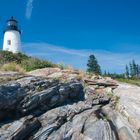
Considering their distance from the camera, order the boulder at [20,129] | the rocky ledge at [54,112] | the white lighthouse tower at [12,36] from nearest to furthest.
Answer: the boulder at [20,129], the rocky ledge at [54,112], the white lighthouse tower at [12,36]

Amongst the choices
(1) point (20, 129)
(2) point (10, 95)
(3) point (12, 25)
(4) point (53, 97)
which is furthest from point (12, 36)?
(1) point (20, 129)

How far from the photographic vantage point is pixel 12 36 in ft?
179

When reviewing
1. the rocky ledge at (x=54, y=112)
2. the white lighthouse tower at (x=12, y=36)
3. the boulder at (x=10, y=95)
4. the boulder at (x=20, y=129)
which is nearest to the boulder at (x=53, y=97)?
the rocky ledge at (x=54, y=112)

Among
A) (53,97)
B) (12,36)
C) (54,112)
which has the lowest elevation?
(54,112)

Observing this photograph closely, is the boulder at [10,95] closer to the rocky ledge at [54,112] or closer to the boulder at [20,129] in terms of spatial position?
the rocky ledge at [54,112]

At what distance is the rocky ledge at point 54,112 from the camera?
14750 mm

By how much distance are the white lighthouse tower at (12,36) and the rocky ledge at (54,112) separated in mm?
36519

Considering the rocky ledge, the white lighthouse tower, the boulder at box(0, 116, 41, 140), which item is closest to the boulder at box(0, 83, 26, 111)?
the rocky ledge

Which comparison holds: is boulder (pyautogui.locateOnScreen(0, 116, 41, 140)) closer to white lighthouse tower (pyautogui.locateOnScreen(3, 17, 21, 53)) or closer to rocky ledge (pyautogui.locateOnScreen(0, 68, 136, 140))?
rocky ledge (pyautogui.locateOnScreen(0, 68, 136, 140))

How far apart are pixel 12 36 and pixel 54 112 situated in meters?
39.8

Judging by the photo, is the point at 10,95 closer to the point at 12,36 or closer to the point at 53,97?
the point at 53,97

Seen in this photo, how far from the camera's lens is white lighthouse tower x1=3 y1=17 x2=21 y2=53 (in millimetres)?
54531

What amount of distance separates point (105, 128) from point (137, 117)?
2669mm

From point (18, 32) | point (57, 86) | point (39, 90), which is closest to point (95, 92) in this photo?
point (57, 86)
